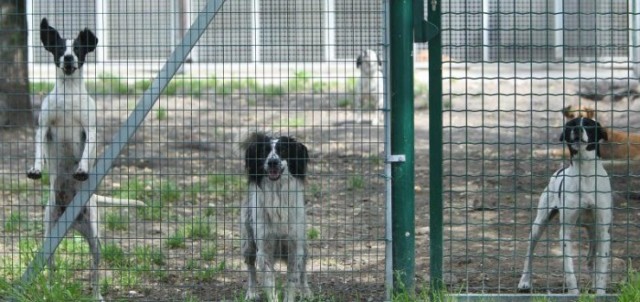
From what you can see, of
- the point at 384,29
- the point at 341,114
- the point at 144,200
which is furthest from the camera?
the point at 341,114

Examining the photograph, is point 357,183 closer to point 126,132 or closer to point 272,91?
point 272,91

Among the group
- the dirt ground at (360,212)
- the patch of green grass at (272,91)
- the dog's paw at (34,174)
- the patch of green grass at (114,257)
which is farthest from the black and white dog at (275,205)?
the dog's paw at (34,174)

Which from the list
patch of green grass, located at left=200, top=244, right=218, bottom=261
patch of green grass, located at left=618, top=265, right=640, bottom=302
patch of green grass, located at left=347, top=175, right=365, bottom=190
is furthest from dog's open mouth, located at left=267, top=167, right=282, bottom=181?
patch of green grass, located at left=347, top=175, right=365, bottom=190

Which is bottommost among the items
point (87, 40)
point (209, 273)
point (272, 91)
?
point (209, 273)

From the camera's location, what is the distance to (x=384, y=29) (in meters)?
5.71

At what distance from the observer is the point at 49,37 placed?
684cm

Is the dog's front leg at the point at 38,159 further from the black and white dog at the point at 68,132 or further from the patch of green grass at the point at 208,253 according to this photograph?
the patch of green grass at the point at 208,253

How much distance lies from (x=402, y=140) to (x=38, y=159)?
2468 mm

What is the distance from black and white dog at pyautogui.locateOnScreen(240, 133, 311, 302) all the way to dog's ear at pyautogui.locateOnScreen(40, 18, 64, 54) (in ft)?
4.47

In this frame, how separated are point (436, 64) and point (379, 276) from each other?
5.23 feet

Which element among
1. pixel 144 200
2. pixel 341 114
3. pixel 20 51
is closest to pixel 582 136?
pixel 144 200

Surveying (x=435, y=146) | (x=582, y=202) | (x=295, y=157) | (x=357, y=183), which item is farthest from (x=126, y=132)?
(x=357, y=183)

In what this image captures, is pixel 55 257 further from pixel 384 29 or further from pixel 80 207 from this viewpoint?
pixel 384 29

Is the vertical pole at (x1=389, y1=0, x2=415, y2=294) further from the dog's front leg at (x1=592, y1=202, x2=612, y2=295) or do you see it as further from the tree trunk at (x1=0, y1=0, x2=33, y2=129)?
the tree trunk at (x1=0, y1=0, x2=33, y2=129)
